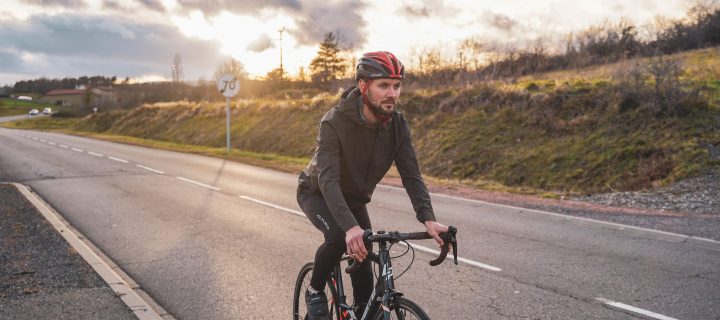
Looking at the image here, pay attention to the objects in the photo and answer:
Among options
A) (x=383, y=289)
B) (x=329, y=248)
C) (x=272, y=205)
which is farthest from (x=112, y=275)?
(x=272, y=205)

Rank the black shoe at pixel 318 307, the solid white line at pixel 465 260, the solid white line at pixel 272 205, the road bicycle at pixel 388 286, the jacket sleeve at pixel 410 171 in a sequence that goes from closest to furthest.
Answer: the road bicycle at pixel 388 286 < the jacket sleeve at pixel 410 171 < the black shoe at pixel 318 307 < the solid white line at pixel 465 260 < the solid white line at pixel 272 205

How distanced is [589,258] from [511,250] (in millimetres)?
963

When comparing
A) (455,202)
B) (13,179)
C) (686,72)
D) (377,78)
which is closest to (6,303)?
(377,78)

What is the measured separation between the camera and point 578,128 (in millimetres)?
17344

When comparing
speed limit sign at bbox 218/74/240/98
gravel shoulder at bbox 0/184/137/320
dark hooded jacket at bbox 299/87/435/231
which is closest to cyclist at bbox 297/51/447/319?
dark hooded jacket at bbox 299/87/435/231

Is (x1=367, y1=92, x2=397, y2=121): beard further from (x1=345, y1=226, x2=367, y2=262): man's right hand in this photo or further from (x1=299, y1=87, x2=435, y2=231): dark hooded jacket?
(x1=345, y1=226, x2=367, y2=262): man's right hand

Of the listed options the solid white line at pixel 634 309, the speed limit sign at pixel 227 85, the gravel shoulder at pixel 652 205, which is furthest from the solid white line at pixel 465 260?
the speed limit sign at pixel 227 85

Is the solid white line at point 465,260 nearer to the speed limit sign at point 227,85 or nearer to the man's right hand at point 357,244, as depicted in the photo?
the man's right hand at point 357,244

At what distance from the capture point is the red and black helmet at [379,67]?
118 inches

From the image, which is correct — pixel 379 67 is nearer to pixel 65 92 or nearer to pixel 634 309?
pixel 634 309

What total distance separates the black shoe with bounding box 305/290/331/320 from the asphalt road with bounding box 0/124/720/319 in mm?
1484

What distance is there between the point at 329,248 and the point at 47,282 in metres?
3.71

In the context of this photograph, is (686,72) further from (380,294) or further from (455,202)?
(380,294)

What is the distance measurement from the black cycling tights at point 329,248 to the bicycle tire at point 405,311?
1.35 ft
